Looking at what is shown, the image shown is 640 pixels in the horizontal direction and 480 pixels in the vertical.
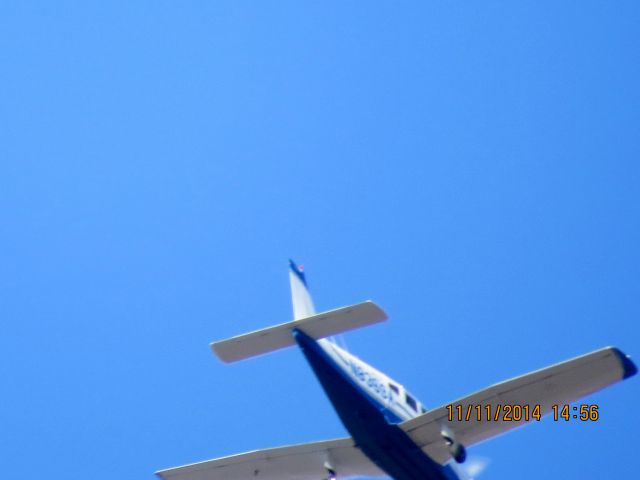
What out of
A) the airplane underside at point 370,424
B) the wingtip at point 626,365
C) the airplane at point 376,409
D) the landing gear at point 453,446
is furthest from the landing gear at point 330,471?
the wingtip at point 626,365

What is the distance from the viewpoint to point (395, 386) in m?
28.6

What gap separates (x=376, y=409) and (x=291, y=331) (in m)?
3.05

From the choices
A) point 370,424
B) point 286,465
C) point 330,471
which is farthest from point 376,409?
point 286,465

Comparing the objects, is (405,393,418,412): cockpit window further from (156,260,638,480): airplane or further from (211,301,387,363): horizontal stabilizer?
(211,301,387,363): horizontal stabilizer

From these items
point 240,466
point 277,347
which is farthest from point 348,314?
point 240,466

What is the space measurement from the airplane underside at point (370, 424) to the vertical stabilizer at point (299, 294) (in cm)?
237

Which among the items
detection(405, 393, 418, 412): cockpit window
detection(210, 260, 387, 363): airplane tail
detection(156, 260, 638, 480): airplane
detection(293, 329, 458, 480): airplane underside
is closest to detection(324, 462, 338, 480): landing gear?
detection(156, 260, 638, 480): airplane

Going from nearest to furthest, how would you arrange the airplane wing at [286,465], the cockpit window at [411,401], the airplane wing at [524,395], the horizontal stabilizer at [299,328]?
the horizontal stabilizer at [299,328] < the airplane wing at [524,395] < the cockpit window at [411,401] < the airplane wing at [286,465]

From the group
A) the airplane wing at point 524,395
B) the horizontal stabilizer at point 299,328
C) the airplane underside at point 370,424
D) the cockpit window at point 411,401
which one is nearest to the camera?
the horizontal stabilizer at point 299,328

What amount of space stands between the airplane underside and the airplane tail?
25 centimetres

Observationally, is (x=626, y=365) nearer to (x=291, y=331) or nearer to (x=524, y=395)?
(x=524, y=395)

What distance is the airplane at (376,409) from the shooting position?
25.5 meters

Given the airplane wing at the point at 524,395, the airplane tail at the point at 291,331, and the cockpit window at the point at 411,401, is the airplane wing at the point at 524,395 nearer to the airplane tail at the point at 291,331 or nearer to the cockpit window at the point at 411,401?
the cockpit window at the point at 411,401

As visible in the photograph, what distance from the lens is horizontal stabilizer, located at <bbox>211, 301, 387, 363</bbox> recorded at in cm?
2436
